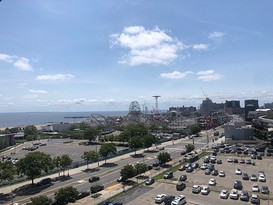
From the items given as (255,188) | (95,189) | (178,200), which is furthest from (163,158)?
(178,200)

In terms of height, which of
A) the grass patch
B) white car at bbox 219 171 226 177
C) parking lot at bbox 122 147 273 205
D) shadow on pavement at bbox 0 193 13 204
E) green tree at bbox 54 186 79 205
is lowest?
shadow on pavement at bbox 0 193 13 204

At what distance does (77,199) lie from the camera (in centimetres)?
4144

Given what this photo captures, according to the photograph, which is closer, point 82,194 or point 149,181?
point 82,194

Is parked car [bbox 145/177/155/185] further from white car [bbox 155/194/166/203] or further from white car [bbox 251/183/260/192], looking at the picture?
white car [bbox 251/183/260/192]

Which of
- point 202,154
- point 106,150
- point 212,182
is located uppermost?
point 106,150

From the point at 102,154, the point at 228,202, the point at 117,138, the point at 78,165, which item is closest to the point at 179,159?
the point at 102,154

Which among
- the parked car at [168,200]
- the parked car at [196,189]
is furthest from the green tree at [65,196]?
the parked car at [196,189]

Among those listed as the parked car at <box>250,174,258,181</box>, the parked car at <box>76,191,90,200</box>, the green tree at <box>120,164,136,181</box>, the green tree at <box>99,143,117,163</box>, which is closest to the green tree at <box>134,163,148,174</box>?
the green tree at <box>120,164,136,181</box>

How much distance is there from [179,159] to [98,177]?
77.9 feet

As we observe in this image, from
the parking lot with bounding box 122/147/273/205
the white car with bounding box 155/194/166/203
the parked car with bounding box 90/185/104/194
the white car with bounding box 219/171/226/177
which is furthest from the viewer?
the white car with bounding box 219/171/226/177

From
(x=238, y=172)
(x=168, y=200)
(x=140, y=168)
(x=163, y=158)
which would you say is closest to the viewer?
(x=168, y=200)

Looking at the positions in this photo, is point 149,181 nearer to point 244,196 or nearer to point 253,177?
point 244,196

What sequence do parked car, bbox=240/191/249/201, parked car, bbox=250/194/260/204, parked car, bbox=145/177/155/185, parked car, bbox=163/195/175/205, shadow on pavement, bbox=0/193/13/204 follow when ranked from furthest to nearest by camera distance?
parked car, bbox=145/177/155/185 → shadow on pavement, bbox=0/193/13/204 → parked car, bbox=240/191/249/201 → parked car, bbox=250/194/260/204 → parked car, bbox=163/195/175/205

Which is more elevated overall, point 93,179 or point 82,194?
point 93,179
